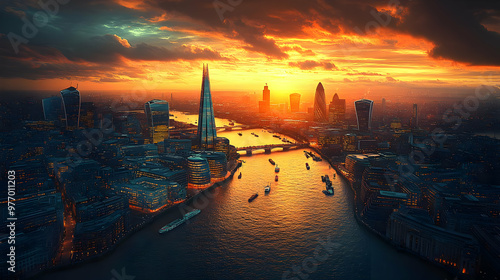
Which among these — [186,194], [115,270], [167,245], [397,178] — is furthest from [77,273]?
[397,178]

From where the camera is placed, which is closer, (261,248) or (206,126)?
(261,248)

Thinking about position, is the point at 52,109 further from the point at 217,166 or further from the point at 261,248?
the point at 261,248

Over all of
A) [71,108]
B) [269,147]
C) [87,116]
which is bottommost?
[269,147]

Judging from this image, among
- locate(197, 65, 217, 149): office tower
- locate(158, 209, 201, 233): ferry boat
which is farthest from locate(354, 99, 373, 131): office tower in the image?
locate(158, 209, 201, 233): ferry boat

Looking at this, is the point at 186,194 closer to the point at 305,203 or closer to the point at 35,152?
the point at 305,203

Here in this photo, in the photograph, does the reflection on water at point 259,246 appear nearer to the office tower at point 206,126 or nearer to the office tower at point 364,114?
the office tower at point 206,126

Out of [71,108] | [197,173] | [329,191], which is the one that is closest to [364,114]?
[329,191]
